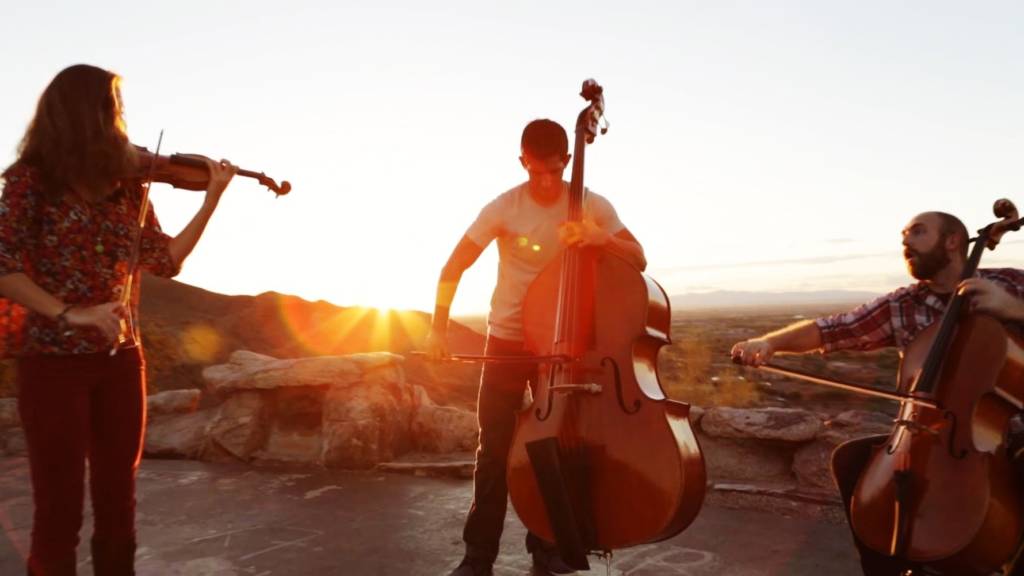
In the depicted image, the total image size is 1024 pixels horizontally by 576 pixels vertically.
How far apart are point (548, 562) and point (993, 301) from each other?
6.32 feet

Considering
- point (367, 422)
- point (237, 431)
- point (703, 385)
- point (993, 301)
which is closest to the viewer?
point (993, 301)

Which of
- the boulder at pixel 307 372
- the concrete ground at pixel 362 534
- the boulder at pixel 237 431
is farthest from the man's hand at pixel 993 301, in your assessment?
the boulder at pixel 237 431

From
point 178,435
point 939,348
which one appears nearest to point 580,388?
point 939,348

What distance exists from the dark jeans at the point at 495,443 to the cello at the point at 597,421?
0.19 m

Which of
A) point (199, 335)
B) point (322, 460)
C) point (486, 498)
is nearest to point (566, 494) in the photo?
point (486, 498)

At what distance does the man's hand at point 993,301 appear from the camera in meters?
2.34

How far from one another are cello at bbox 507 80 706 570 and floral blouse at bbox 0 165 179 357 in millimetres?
1404

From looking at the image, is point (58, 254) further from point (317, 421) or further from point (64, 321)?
→ point (317, 421)

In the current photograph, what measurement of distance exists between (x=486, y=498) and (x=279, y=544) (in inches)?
48.4

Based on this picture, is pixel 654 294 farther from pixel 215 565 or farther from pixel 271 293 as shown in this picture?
pixel 271 293

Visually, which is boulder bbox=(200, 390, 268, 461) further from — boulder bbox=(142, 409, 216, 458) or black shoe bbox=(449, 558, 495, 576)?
black shoe bbox=(449, 558, 495, 576)

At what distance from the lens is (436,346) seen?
9.89 ft

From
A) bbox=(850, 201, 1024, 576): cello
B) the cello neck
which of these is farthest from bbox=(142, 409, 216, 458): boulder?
the cello neck

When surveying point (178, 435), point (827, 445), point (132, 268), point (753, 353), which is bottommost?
point (178, 435)
